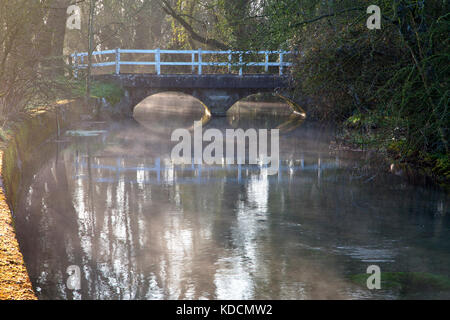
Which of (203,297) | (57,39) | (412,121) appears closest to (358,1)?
(412,121)

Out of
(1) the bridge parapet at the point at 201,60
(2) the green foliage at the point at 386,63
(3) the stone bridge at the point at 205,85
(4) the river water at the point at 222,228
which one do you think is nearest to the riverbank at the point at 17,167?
(4) the river water at the point at 222,228

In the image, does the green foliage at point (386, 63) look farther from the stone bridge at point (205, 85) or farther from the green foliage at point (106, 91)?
the stone bridge at point (205, 85)

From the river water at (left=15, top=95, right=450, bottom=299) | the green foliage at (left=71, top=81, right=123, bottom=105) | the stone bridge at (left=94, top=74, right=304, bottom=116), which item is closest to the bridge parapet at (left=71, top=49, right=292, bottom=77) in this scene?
the stone bridge at (left=94, top=74, right=304, bottom=116)

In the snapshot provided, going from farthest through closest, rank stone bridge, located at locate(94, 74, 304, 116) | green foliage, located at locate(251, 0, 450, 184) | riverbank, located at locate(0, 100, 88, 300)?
1. stone bridge, located at locate(94, 74, 304, 116)
2. green foliage, located at locate(251, 0, 450, 184)
3. riverbank, located at locate(0, 100, 88, 300)

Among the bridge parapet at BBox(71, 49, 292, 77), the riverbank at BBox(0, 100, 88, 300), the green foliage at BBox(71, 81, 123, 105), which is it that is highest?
the bridge parapet at BBox(71, 49, 292, 77)

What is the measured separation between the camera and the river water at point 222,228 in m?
6.45

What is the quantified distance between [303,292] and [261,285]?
1.45 ft

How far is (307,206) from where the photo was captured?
1006 cm

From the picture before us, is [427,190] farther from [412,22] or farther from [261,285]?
[261,285]

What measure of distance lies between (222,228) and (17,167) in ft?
14.9

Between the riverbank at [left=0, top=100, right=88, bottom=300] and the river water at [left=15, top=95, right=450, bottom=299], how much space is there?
45cm

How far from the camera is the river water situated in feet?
21.2

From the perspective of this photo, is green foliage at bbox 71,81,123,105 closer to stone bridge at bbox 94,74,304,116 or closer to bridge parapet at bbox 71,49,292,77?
stone bridge at bbox 94,74,304,116

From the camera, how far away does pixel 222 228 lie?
28.1 feet
